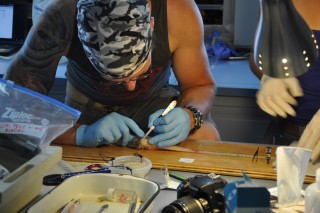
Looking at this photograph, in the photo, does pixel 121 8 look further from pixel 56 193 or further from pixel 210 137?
pixel 56 193

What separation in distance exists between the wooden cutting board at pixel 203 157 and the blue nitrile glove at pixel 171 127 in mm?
27

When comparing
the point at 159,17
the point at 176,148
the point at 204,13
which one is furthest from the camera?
the point at 204,13

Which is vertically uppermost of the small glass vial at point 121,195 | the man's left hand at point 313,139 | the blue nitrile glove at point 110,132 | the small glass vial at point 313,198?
the small glass vial at point 313,198

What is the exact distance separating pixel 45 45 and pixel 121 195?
0.76 m

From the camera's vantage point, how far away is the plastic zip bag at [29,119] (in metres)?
1.07

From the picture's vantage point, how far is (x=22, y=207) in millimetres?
1030

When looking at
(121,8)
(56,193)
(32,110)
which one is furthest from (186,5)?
(56,193)

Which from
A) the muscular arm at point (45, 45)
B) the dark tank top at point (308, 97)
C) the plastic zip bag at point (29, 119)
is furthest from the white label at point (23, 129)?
the dark tank top at point (308, 97)

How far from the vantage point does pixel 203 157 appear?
1.36m

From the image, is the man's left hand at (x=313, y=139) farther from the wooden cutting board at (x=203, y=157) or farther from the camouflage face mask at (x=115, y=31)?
the camouflage face mask at (x=115, y=31)

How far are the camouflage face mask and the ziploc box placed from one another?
847 mm

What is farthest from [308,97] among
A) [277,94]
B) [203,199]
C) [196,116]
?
[203,199]

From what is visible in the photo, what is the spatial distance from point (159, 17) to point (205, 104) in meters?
0.34

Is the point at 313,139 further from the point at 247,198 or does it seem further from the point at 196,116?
the point at 247,198
